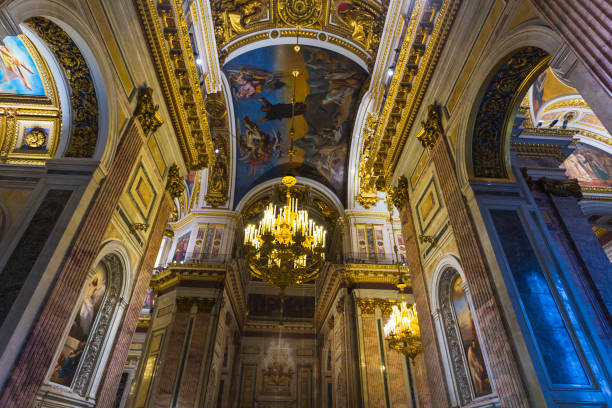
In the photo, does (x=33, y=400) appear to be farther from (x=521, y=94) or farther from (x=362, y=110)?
(x=362, y=110)

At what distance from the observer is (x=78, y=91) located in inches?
215

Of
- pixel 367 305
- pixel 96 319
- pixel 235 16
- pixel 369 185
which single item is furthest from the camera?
pixel 367 305

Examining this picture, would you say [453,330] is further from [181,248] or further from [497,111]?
[181,248]

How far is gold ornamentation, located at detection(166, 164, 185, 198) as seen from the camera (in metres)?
8.33

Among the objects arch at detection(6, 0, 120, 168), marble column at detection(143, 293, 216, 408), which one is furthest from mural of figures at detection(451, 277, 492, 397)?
marble column at detection(143, 293, 216, 408)

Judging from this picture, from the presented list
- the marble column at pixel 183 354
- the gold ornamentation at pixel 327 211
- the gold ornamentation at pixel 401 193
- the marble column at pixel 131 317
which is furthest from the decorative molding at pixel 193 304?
the gold ornamentation at pixel 401 193

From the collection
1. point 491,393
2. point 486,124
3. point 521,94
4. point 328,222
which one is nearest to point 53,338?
point 491,393

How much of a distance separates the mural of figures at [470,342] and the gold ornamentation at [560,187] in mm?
2493

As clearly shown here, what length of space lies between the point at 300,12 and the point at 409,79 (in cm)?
623

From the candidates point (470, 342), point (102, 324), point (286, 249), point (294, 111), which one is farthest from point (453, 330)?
point (294, 111)

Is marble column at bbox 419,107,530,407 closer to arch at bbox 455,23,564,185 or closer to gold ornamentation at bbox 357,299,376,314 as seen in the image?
arch at bbox 455,23,564,185

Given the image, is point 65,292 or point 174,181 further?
point 174,181

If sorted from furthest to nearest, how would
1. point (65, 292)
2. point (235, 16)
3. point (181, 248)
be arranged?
point (181, 248), point (235, 16), point (65, 292)

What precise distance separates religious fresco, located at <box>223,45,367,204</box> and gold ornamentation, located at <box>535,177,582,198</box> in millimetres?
8556
